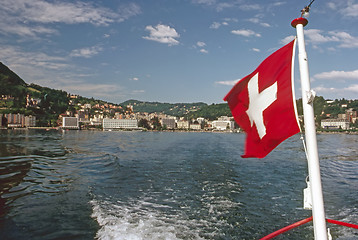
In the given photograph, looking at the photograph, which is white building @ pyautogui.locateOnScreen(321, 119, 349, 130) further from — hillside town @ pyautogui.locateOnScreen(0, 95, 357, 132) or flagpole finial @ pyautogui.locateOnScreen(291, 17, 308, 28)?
flagpole finial @ pyautogui.locateOnScreen(291, 17, 308, 28)

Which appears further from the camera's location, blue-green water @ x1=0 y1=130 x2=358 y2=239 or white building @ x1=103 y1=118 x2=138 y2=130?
white building @ x1=103 y1=118 x2=138 y2=130

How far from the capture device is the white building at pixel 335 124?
150500 mm

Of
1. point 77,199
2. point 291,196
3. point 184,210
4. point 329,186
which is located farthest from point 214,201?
point 329,186

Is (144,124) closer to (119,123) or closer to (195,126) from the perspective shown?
(119,123)

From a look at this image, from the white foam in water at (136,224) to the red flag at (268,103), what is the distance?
388 centimetres

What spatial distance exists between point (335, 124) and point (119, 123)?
146379mm

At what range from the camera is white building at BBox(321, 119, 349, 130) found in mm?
150500

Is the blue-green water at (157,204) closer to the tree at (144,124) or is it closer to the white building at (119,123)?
the white building at (119,123)

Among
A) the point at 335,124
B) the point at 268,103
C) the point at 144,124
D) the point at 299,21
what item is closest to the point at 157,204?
the point at 268,103

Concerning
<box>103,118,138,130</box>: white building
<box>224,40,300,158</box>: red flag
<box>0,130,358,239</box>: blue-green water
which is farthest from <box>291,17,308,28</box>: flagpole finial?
<box>103,118,138,130</box>: white building

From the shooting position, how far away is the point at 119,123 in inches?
7205

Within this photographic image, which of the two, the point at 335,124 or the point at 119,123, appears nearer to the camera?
the point at 335,124

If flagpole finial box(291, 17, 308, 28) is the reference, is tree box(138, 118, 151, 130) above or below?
below

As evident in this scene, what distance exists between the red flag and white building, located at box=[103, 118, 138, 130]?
17708cm
